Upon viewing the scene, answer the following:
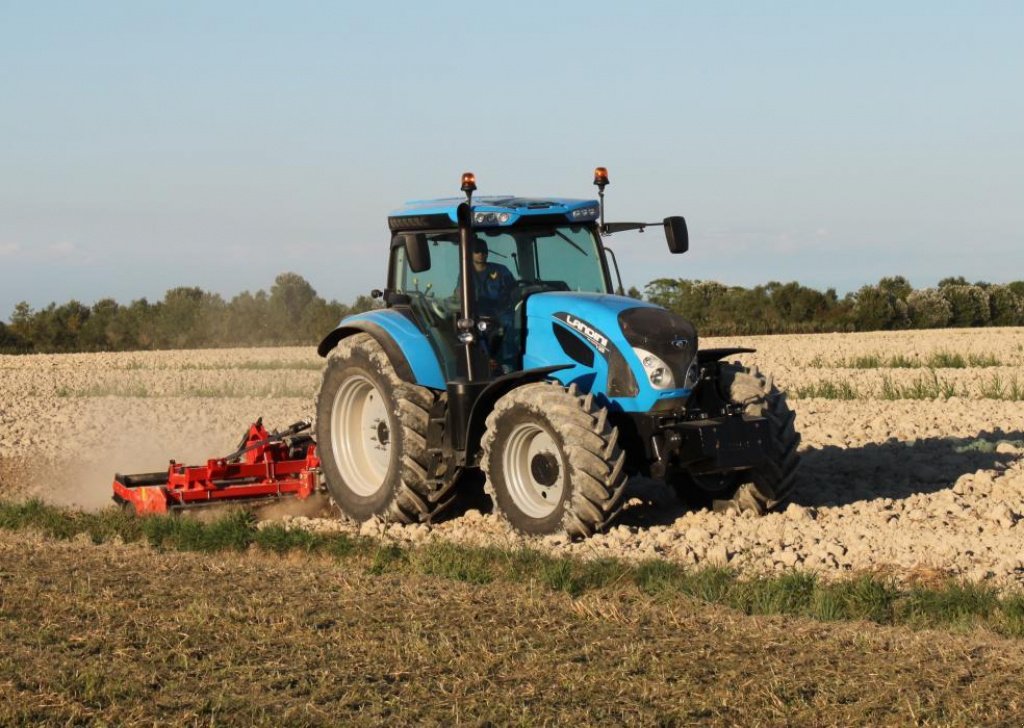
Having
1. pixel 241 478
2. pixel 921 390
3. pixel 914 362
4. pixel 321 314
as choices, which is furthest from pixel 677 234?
pixel 321 314

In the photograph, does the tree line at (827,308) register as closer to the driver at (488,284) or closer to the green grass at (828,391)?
the green grass at (828,391)

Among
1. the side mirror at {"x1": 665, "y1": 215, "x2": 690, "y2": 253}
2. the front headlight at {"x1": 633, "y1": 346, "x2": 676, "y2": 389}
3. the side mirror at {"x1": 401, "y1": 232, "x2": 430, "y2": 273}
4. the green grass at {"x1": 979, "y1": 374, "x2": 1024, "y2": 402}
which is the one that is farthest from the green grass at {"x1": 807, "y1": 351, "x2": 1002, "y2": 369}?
the side mirror at {"x1": 401, "y1": 232, "x2": 430, "y2": 273}

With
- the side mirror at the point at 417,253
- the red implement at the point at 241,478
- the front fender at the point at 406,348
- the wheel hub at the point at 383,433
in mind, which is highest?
the side mirror at the point at 417,253

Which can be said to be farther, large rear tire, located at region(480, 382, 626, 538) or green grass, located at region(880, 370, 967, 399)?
green grass, located at region(880, 370, 967, 399)

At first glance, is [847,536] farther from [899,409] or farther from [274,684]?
[899,409]

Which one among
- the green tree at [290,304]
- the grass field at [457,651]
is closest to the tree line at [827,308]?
the green tree at [290,304]

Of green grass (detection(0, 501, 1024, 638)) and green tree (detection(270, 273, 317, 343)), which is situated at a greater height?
green tree (detection(270, 273, 317, 343))

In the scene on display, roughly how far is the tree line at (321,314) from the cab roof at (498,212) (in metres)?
20.3

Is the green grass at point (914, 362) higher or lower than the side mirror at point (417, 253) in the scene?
lower

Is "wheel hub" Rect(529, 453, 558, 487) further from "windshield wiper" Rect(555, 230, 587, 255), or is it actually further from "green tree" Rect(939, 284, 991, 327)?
"green tree" Rect(939, 284, 991, 327)

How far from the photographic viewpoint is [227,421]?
1614 centimetres

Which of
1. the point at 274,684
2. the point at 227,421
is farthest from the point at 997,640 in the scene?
the point at 227,421

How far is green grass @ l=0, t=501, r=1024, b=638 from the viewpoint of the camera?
680cm

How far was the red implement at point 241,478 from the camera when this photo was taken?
10.4 meters
